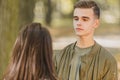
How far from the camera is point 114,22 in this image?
3088cm

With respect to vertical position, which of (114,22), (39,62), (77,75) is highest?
(39,62)

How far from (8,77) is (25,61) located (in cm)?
17

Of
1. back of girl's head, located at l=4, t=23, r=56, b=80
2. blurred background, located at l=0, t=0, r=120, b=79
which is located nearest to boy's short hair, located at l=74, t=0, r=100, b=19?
back of girl's head, located at l=4, t=23, r=56, b=80

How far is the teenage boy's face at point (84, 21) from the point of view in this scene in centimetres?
511

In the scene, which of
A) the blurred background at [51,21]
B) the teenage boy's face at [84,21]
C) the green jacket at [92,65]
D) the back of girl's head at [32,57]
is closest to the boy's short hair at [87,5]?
the teenage boy's face at [84,21]

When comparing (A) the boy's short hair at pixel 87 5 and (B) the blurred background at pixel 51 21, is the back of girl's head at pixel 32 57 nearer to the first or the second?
(A) the boy's short hair at pixel 87 5

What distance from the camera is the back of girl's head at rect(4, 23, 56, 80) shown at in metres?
3.91

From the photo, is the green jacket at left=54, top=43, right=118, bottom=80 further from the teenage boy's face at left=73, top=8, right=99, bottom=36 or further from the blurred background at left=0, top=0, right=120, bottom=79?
the blurred background at left=0, top=0, right=120, bottom=79

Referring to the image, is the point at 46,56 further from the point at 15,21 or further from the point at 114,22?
the point at 114,22

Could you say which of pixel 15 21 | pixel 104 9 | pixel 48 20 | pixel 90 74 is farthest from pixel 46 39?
pixel 104 9

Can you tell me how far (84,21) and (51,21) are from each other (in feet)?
76.7

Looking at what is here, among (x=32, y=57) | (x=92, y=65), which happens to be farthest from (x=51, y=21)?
(x=32, y=57)

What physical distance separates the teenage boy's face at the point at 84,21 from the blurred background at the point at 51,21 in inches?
76.7

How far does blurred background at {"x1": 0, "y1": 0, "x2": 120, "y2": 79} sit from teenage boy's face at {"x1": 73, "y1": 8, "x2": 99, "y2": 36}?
1.95 m
